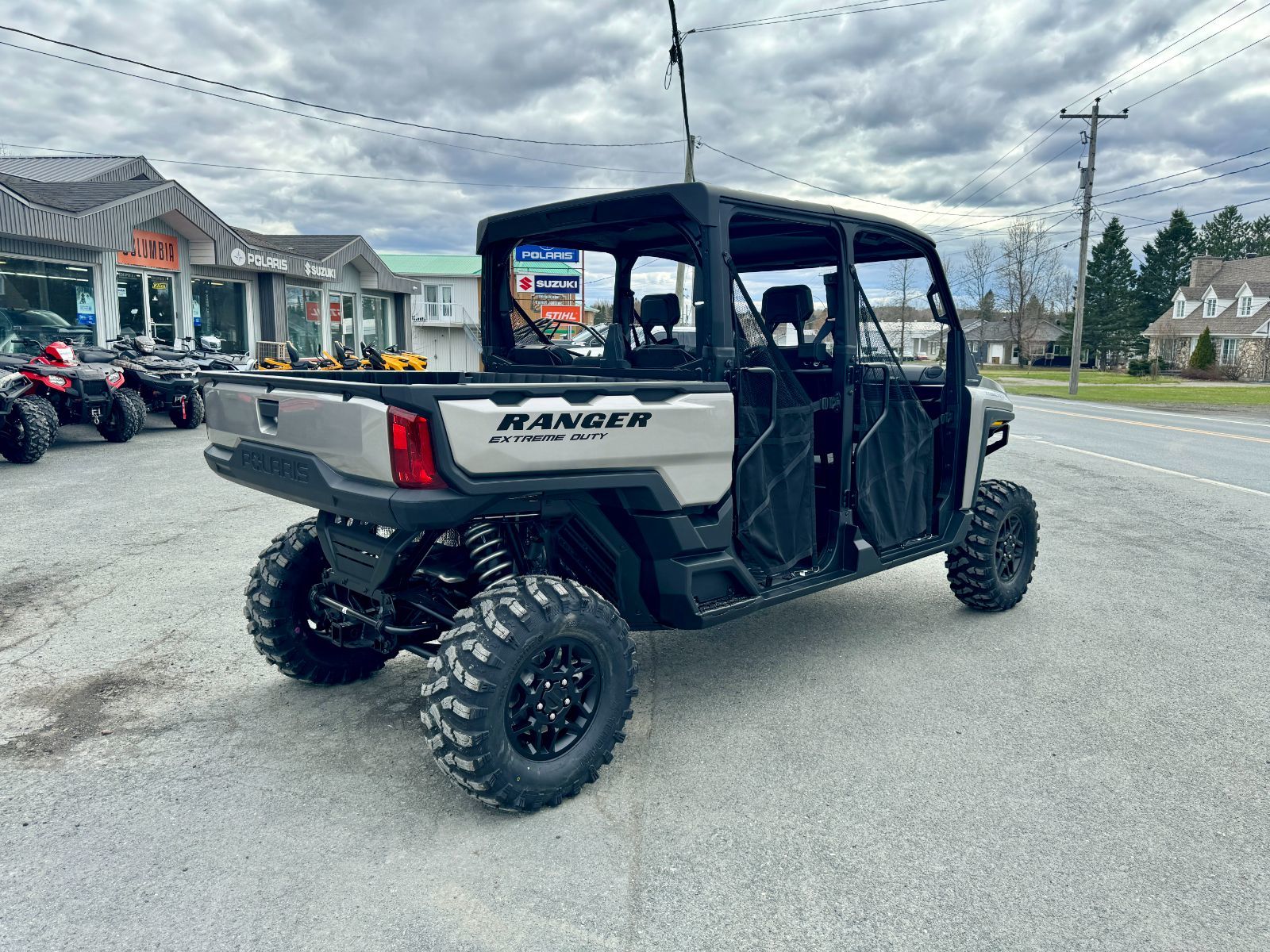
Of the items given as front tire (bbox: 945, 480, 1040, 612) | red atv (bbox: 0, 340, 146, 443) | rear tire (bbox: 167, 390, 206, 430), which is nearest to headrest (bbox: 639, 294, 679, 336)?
front tire (bbox: 945, 480, 1040, 612)

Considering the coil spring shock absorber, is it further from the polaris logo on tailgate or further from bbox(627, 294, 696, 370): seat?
bbox(627, 294, 696, 370): seat

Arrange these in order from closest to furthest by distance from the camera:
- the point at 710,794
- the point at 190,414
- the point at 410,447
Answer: the point at 410,447 → the point at 710,794 → the point at 190,414

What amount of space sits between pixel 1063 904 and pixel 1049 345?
96.8 meters

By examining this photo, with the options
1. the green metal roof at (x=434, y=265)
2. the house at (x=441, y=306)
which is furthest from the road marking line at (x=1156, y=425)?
the green metal roof at (x=434, y=265)

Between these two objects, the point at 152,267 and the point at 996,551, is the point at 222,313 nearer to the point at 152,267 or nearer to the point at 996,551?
the point at 152,267

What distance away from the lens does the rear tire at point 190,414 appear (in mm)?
15227

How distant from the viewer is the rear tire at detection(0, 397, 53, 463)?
10.8m

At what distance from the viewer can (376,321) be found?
37.9m

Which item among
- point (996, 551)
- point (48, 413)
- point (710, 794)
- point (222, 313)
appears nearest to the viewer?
point (710, 794)

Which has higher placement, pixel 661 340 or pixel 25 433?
pixel 661 340

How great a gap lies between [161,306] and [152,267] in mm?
1216

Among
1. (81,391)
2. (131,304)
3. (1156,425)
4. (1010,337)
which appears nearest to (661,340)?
(81,391)

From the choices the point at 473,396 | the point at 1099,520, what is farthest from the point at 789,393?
the point at 1099,520

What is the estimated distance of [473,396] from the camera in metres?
2.97
